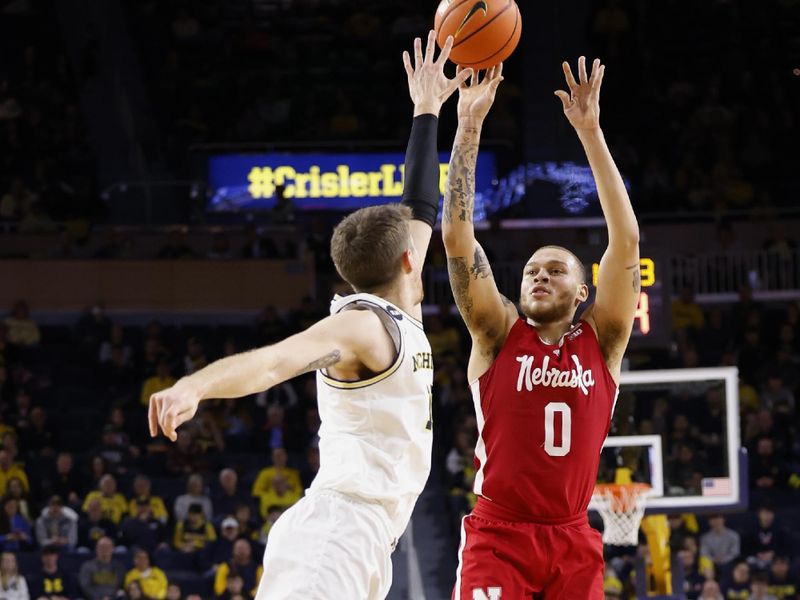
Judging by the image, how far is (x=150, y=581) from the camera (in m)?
13.0

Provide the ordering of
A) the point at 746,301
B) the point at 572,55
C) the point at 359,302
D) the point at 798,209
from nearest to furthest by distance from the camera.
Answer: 1. the point at 359,302
2. the point at 746,301
3. the point at 798,209
4. the point at 572,55

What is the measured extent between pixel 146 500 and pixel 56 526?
0.91 m

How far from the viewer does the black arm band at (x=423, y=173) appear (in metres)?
5.04

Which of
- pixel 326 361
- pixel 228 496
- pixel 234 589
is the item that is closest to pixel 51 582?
pixel 234 589

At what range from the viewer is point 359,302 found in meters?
4.30

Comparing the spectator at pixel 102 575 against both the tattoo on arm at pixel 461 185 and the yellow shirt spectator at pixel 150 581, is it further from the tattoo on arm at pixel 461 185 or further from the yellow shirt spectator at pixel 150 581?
the tattoo on arm at pixel 461 185

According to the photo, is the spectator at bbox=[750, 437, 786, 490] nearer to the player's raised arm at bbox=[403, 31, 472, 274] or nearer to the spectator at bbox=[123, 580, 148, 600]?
the spectator at bbox=[123, 580, 148, 600]

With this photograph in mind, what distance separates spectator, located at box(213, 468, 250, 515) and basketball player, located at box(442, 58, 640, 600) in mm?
8959

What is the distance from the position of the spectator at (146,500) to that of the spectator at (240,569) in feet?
3.51

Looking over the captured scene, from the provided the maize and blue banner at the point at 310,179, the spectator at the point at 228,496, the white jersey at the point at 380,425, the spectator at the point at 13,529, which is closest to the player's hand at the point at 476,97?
the white jersey at the point at 380,425

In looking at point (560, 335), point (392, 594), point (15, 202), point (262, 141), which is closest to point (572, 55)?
point (262, 141)

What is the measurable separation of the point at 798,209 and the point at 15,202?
10.6 metres

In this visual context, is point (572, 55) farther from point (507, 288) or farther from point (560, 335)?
point (560, 335)

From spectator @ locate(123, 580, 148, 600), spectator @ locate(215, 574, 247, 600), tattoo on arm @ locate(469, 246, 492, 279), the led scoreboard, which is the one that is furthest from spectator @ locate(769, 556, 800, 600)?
tattoo on arm @ locate(469, 246, 492, 279)
